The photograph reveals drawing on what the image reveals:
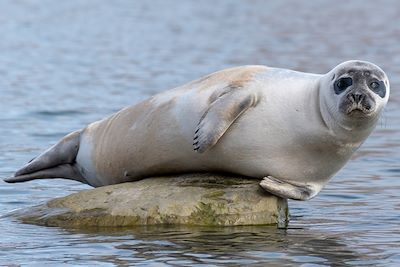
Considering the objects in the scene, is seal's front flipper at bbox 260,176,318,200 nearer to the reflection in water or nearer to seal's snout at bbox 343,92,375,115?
the reflection in water

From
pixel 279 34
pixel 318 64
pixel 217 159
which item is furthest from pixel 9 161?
pixel 279 34

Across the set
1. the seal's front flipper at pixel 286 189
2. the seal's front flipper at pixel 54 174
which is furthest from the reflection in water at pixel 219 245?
the seal's front flipper at pixel 54 174

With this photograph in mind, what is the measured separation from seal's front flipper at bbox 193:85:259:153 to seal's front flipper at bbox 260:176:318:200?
511mm

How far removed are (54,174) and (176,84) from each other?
8575 millimetres

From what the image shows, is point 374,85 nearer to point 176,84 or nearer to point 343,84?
point 343,84

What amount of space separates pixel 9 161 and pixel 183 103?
335 centimetres

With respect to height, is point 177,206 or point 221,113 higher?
point 221,113

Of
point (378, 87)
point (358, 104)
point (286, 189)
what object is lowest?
point (286, 189)

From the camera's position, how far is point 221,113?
8.57m

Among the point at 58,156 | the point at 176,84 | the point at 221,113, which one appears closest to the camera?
the point at 221,113

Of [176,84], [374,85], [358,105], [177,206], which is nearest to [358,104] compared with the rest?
[358,105]

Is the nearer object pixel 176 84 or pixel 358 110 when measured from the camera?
pixel 358 110

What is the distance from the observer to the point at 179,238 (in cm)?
839

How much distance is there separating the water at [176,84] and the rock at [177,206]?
0.45 ft
